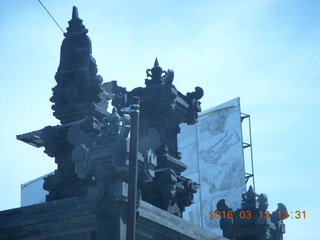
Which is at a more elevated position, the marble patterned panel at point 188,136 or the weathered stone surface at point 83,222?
the marble patterned panel at point 188,136

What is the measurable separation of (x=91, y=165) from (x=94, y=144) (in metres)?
0.63

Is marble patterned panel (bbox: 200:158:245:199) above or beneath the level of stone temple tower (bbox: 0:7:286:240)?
above

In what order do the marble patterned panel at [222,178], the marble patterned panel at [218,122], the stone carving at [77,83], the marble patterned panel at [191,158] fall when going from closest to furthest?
the stone carving at [77,83]
the marble patterned panel at [222,178]
the marble patterned panel at [218,122]
the marble patterned panel at [191,158]

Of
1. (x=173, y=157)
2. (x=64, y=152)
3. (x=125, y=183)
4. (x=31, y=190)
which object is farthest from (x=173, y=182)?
(x=31, y=190)

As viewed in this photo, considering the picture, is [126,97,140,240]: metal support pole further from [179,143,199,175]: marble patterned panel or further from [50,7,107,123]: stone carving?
[179,143,199,175]: marble patterned panel

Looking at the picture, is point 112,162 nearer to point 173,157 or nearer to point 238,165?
point 173,157

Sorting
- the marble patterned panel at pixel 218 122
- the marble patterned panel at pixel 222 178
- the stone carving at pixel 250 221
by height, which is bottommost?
the stone carving at pixel 250 221

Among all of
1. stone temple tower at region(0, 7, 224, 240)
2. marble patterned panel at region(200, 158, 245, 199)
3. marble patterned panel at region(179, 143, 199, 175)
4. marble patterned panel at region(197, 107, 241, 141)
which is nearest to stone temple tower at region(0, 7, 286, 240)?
stone temple tower at region(0, 7, 224, 240)

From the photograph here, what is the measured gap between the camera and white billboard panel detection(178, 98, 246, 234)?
2197 inches

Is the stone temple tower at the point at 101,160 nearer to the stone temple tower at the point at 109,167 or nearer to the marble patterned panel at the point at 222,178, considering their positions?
the stone temple tower at the point at 109,167

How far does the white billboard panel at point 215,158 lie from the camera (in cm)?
5581

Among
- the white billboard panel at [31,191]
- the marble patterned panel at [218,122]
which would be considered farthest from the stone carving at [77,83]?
the white billboard panel at [31,191]

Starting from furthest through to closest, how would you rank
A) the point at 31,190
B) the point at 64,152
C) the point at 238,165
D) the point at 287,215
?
the point at 31,190 → the point at 238,165 → the point at 287,215 → the point at 64,152

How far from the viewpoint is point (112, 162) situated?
17.7 meters
